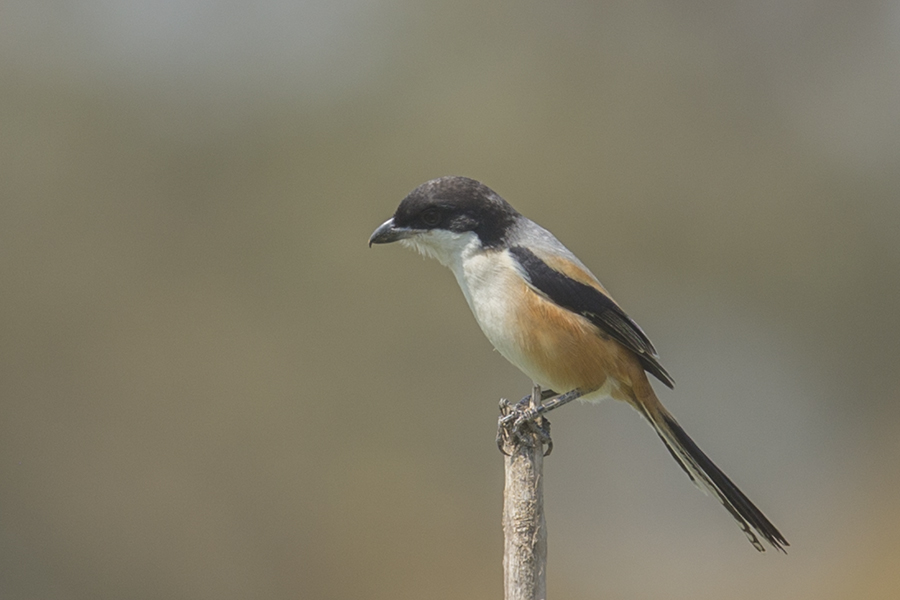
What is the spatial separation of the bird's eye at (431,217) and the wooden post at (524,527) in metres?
1.07

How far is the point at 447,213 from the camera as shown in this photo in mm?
3627

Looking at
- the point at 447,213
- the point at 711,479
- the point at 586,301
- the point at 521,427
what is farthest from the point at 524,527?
the point at 447,213

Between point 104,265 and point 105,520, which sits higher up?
point 104,265

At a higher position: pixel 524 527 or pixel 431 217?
pixel 431 217

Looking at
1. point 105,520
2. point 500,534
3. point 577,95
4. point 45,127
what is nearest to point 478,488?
point 500,534

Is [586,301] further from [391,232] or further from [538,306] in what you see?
[391,232]

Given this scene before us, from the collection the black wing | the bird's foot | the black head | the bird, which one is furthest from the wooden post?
the black head

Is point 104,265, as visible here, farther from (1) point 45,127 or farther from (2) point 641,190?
(2) point 641,190

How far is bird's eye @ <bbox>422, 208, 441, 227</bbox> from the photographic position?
11.9 feet

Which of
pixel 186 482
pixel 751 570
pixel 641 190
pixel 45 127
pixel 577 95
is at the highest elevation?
pixel 45 127

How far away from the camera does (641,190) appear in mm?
8898

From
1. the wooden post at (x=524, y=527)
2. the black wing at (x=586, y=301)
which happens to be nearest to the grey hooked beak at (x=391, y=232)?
the black wing at (x=586, y=301)

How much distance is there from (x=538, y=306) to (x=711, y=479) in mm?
1012

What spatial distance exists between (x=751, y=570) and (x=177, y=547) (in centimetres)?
495
